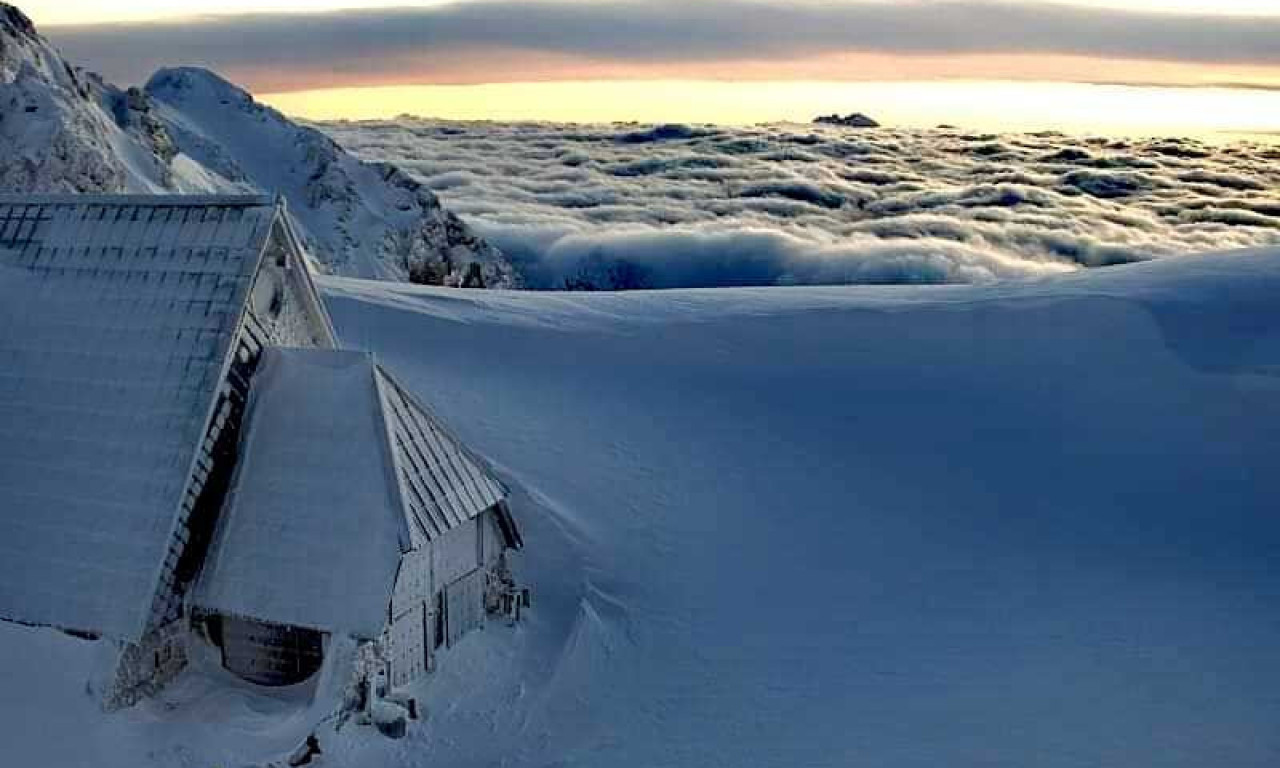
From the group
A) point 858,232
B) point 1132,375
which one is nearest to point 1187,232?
point 858,232

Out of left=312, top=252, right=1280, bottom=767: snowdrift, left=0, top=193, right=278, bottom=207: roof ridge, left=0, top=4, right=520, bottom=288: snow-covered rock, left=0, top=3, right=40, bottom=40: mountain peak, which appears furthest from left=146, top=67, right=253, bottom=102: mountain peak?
left=0, top=193, right=278, bottom=207: roof ridge

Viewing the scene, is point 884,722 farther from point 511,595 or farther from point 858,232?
point 858,232

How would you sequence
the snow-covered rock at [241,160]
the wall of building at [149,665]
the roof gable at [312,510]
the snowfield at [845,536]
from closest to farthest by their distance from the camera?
the wall of building at [149,665] < the roof gable at [312,510] < the snowfield at [845,536] < the snow-covered rock at [241,160]

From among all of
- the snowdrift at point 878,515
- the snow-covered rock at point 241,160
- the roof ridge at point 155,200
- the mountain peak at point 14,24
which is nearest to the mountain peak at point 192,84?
the snow-covered rock at point 241,160

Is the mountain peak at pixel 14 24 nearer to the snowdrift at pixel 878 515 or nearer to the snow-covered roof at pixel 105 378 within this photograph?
the snowdrift at pixel 878 515

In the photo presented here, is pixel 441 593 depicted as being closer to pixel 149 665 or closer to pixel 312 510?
pixel 312 510

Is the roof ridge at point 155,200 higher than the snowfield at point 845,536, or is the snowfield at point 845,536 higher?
the roof ridge at point 155,200
